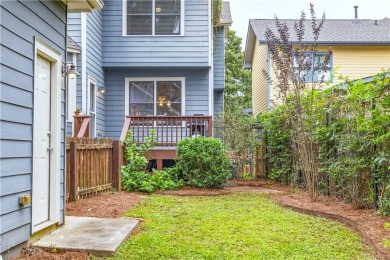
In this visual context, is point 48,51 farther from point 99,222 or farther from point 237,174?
point 237,174

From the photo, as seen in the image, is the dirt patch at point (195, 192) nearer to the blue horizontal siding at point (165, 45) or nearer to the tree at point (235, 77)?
the blue horizontal siding at point (165, 45)

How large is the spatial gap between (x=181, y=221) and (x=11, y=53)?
320cm

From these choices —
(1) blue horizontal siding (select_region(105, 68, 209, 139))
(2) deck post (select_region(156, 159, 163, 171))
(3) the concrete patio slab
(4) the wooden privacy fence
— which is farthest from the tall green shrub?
(3) the concrete patio slab

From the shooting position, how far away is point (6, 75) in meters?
3.62

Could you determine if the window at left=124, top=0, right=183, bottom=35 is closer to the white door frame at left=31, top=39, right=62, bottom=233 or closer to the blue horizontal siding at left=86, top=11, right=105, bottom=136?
the blue horizontal siding at left=86, top=11, right=105, bottom=136

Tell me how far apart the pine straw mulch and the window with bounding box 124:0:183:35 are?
4.99 m

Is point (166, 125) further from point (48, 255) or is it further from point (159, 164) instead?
point (48, 255)

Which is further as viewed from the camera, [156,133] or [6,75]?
[156,133]

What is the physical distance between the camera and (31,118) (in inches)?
163

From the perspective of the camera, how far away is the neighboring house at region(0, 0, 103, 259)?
3.62 m

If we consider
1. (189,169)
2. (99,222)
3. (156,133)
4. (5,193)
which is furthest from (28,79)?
(156,133)

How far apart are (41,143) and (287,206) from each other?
4.24 m

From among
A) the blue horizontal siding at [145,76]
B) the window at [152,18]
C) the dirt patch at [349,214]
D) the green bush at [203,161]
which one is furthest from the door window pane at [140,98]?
the dirt patch at [349,214]

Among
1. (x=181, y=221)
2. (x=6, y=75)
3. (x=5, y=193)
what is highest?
(x=6, y=75)
